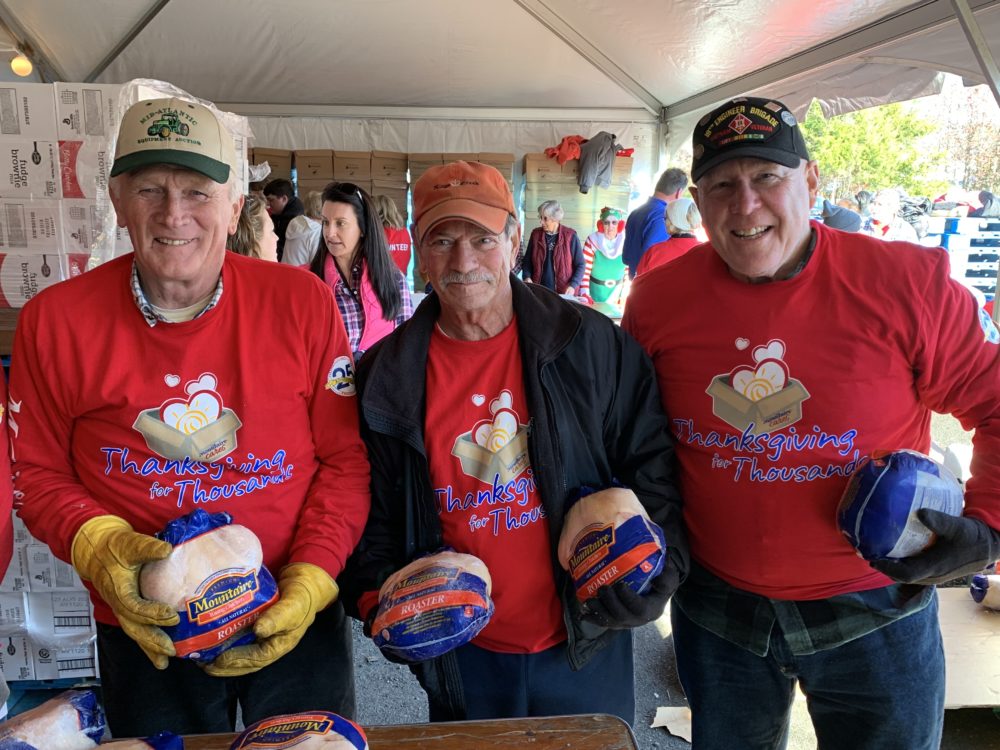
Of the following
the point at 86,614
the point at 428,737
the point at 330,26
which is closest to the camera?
the point at 428,737

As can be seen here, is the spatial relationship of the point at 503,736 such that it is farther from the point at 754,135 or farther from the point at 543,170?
the point at 543,170

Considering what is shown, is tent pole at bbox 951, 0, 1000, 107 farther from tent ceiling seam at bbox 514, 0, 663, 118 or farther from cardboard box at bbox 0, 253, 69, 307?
cardboard box at bbox 0, 253, 69, 307

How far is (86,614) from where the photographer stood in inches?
120

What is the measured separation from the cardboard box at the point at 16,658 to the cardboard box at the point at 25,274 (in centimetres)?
149

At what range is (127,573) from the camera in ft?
4.72

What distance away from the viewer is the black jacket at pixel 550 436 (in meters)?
1.61

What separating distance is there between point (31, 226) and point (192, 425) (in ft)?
6.83

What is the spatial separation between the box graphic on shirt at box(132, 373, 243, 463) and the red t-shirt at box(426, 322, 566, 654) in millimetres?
478

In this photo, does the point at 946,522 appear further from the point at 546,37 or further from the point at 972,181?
the point at 972,181

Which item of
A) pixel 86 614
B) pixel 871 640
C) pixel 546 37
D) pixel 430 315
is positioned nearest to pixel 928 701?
pixel 871 640

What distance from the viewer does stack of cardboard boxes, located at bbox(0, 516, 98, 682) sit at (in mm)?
A: 2949

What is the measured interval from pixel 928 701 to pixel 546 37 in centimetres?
714

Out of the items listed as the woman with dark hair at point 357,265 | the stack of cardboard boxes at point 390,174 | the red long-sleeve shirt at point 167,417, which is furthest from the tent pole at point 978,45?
the stack of cardboard boxes at point 390,174

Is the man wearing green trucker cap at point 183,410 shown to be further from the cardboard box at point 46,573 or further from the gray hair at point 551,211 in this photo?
the gray hair at point 551,211
